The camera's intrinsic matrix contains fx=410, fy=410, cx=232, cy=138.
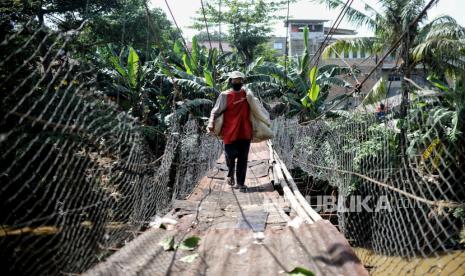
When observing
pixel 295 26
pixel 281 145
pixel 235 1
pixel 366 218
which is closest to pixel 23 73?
pixel 281 145

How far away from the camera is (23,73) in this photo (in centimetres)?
457

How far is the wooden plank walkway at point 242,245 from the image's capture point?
1.69 m

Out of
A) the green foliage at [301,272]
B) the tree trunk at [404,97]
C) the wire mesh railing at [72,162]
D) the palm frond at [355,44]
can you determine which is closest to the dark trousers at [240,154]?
the wire mesh railing at [72,162]

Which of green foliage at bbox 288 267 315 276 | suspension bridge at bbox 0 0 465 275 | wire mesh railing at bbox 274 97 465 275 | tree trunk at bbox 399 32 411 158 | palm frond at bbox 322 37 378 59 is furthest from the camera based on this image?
palm frond at bbox 322 37 378 59

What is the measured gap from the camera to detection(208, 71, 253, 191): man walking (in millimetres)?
3635

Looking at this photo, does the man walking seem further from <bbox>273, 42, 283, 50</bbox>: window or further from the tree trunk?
<bbox>273, 42, 283, 50</bbox>: window

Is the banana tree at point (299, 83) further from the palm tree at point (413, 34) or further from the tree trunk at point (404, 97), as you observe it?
the tree trunk at point (404, 97)

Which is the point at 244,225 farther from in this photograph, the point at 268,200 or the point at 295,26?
the point at 295,26

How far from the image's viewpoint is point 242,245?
2025 millimetres

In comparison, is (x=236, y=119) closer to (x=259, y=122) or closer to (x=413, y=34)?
(x=259, y=122)

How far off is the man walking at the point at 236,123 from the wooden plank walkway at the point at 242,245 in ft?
2.20

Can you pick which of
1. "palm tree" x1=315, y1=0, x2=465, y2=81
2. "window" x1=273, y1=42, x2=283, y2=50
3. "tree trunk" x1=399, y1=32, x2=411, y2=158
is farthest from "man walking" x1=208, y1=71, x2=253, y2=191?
"window" x1=273, y1=42, x2=283, y2=50

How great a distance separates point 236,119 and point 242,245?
5.73 ft

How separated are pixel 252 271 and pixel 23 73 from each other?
396 cm
